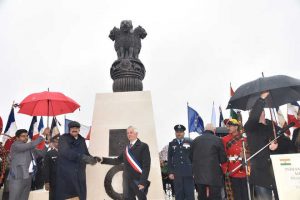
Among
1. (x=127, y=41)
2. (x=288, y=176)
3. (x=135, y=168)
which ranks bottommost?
(x=288, y=176)

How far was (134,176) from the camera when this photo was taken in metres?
4.99

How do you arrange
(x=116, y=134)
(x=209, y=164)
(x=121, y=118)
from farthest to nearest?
(x=121, y=118)
(x=116, y=134)
(x=209, y=164)

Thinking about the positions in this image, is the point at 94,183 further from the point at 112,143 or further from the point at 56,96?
the point at 56,96

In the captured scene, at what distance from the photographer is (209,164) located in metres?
5.20

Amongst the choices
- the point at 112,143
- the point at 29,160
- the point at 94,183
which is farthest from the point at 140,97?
the point at 29,160

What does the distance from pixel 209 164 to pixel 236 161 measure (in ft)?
2.49

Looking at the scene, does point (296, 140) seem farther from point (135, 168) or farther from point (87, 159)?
point (87, 159)

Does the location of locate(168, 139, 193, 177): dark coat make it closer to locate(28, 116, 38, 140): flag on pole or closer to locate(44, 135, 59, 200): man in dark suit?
locate(44, 135, 59, 200): man in dark suit

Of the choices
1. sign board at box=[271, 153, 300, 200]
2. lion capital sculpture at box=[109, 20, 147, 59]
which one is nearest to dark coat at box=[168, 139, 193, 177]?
lion capital sculpture at box=[109, 20, 147, 59]

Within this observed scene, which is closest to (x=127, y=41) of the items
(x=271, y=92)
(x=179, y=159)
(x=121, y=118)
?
(x=121, y=118)

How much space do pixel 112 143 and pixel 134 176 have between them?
2794 millimetres

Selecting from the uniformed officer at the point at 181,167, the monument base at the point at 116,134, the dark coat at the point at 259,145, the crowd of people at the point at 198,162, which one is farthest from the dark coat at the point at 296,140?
the monument base at the point at 116,134

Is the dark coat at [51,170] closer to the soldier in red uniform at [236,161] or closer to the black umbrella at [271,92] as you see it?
the soldier in red uniform at [236,161]

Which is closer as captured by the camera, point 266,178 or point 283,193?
point 283,193
